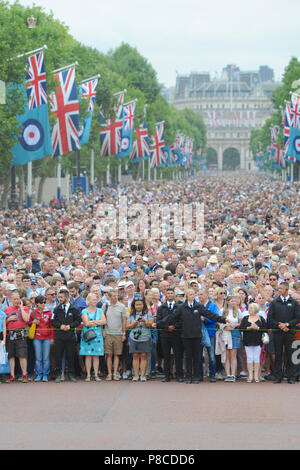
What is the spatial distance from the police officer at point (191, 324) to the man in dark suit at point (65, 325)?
1535 millimetres

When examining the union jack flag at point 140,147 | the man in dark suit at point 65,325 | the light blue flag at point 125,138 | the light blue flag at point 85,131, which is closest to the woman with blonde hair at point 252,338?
the man in dark suit at point 65,325

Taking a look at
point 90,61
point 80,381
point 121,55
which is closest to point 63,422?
point 80,381

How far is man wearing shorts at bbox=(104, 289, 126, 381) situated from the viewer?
594 inches

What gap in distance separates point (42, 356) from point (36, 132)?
2293cm

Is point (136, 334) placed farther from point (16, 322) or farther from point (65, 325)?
point (16, 322)

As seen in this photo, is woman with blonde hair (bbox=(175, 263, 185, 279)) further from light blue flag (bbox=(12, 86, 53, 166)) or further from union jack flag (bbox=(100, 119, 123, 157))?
union jack flag (bbox=(100, 119, 123, 157))

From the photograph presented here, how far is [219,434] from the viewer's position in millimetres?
11180

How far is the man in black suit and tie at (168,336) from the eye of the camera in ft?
49.0

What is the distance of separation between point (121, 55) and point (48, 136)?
65064 millimetres

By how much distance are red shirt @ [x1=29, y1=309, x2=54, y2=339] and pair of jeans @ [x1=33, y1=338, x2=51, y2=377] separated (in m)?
0.10

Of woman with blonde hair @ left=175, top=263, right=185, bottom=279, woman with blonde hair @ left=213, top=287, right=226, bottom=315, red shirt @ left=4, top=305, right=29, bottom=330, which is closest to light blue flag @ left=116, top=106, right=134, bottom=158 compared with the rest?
woman with blonde hair @ left=175, top=263, right=185, bottom=279

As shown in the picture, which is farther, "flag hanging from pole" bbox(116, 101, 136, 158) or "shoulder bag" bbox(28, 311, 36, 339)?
"flag hanging from pole" bbox(116, 101, 136, 158)

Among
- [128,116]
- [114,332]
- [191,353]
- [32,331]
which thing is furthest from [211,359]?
[128,116]

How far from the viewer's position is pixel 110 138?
60.6 meters
